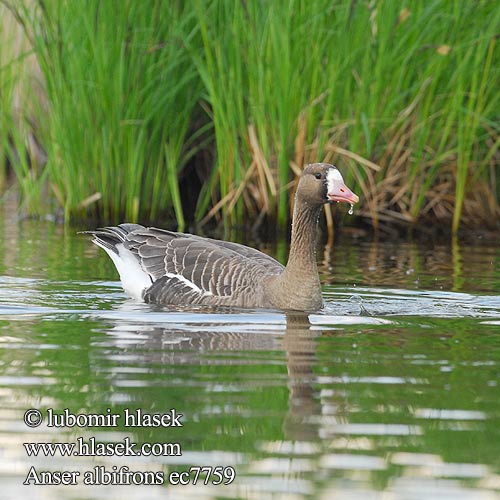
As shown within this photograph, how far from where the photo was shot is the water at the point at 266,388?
547 centimetres

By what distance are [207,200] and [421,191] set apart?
273cm

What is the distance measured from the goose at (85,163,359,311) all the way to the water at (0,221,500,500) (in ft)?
0.87

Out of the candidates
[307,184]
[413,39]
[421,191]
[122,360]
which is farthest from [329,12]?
[122,360]

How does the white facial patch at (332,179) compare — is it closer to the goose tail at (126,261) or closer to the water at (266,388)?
the water at (266,388)

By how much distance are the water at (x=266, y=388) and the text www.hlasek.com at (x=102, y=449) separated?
0.7 inches

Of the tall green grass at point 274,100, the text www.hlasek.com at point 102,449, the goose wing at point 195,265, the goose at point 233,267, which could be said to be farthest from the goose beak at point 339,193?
the text www.hlasek.com at point 102,449

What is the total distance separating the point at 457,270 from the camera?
13227 mm

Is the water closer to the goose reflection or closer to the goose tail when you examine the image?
the goose reflection

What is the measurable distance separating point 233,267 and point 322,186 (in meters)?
0.98

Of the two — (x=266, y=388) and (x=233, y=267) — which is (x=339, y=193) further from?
(x=266, y=388)

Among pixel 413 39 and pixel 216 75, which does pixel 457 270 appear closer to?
pixel 413 39

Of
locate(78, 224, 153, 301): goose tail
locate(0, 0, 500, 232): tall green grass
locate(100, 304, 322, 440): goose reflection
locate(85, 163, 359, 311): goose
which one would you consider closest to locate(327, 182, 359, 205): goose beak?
locate(85, 163, 359, 311): goose

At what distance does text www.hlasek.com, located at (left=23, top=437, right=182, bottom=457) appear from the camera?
5.79 m

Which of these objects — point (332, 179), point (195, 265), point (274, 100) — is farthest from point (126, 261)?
point (274, 100)
